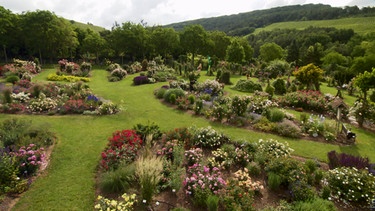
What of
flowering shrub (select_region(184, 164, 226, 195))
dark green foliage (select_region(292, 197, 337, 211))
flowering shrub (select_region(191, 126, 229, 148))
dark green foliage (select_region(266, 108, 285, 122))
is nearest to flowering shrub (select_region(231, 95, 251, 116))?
dark green foliage (select_region(266, 108, 285, 122))

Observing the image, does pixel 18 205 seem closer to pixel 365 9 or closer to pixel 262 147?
pixel 262 147

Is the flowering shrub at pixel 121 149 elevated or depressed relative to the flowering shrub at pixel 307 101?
elevated

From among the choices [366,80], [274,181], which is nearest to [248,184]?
[274,181]

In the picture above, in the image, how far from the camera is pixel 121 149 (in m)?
7.92

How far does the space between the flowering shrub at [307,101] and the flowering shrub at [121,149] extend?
11778mm

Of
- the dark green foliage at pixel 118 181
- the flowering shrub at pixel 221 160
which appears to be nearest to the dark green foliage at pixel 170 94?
the flowering shrub at pixel 221 160

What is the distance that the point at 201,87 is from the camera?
727 inches

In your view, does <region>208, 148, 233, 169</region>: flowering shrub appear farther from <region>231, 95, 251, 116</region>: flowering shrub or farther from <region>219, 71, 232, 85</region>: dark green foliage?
<region>219, 71, 232, 85</region>: dark green foliage

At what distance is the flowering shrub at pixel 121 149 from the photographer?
742 centimetres

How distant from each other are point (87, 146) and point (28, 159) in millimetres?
2205

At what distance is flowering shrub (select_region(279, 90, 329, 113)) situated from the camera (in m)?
15.1

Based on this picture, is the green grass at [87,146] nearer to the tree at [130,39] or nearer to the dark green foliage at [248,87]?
the dark green foliage at [248,87]

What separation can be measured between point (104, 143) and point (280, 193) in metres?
6.96

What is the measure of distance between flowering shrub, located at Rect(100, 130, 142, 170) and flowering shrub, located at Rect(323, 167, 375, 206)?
638 cm
